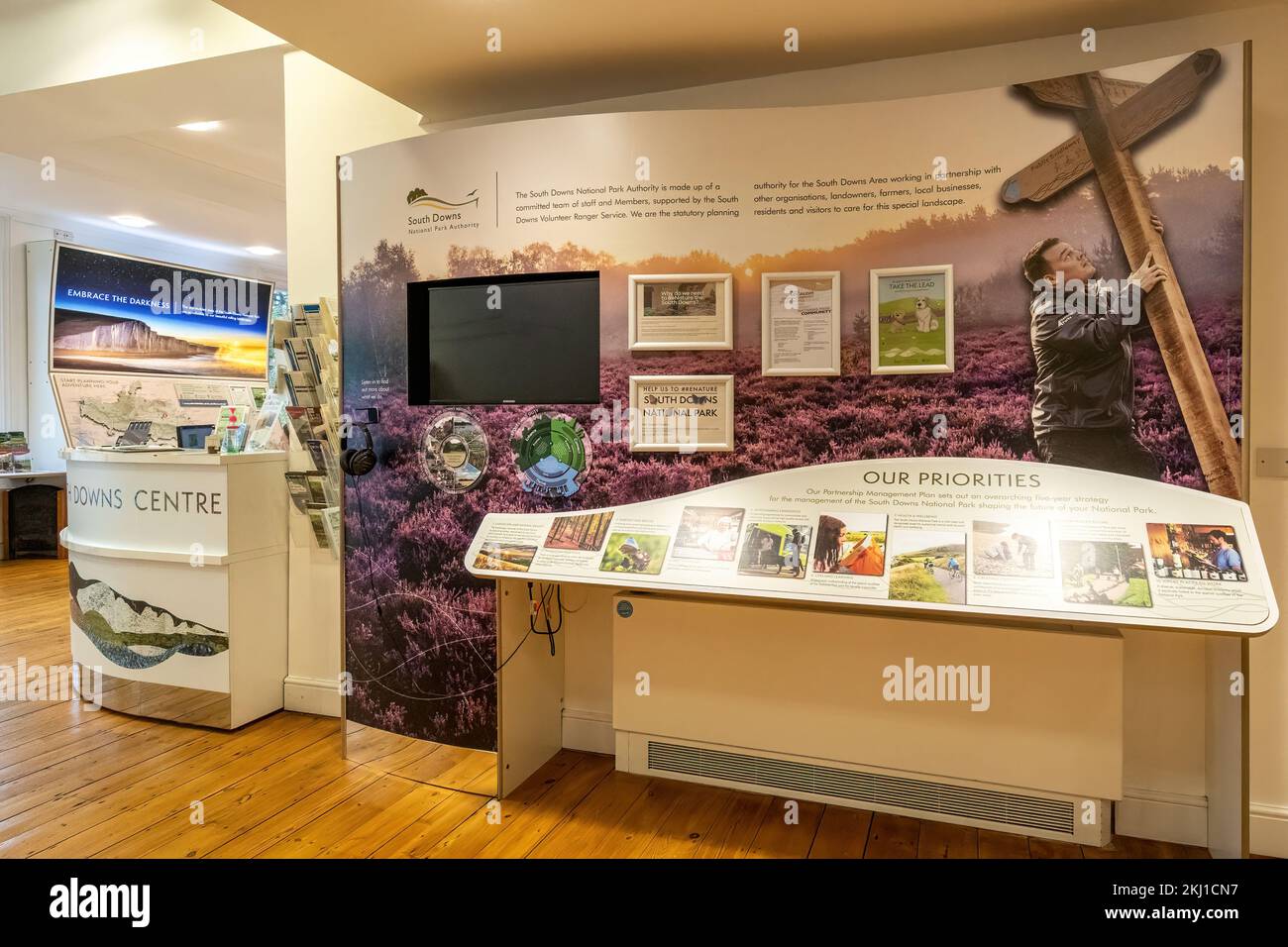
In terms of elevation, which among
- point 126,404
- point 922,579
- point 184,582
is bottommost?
point 184,582

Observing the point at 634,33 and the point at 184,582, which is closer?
the point at 634,33

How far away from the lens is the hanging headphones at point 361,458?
10.2ft

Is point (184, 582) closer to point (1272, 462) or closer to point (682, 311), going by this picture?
point (682, 311)

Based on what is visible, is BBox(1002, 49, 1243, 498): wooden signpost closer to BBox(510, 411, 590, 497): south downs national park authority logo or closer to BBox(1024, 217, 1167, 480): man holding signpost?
BBox(1024, 217, 1167, 480): man holding signpost

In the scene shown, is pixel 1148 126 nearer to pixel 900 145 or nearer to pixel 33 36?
pixel 900 145

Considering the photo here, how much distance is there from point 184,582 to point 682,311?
2528mm

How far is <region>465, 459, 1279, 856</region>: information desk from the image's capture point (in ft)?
6.92

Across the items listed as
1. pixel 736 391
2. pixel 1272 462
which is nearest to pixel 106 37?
pixel 736 391

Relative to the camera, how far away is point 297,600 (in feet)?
12.2

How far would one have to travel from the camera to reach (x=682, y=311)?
109 inches

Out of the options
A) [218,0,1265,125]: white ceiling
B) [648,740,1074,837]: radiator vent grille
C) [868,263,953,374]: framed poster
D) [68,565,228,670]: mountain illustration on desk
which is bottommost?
[648,740,1074,837]: radiator vent grille

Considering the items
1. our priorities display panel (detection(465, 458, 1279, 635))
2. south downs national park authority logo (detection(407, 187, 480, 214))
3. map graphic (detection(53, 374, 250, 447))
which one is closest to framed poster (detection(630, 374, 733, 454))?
our priorities display panel (detection(465, 458, 1279, 635))

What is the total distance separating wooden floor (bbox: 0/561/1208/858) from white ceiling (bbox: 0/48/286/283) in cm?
304
